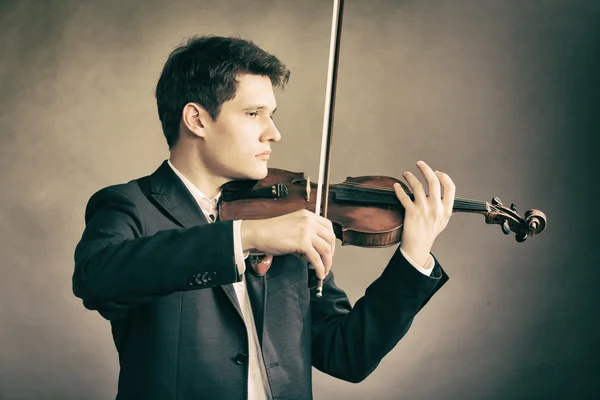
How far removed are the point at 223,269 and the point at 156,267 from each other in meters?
0.13

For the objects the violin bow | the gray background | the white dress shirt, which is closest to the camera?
the violin bow

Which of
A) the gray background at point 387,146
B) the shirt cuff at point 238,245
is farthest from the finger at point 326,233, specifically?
the gray background at point 387,146

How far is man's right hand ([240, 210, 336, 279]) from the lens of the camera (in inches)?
54.9

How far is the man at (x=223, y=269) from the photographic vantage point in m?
1.42

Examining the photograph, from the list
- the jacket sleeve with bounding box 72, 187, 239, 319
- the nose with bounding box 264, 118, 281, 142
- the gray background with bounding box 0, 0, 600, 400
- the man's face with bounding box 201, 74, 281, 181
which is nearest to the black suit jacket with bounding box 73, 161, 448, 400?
the jacket sleeve with bounding box 72, 187, 239, 319

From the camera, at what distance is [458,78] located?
3.04m

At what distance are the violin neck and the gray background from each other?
1.16 metres

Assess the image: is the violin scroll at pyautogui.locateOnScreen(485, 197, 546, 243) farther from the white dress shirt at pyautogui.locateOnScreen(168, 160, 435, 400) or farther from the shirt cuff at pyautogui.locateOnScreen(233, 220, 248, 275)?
the shirt cuff at pyautogui.locateOnScreen(233, 220, 248, 275)

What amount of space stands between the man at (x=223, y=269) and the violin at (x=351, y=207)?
0.12 feet

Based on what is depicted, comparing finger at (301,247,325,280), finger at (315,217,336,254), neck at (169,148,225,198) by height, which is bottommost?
finger at (301,247,325,280)

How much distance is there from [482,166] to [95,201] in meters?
1.79

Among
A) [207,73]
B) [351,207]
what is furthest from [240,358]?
[207,73]

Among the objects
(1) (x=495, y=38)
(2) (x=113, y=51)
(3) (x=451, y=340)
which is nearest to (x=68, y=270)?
(2) (x=113, y=51)

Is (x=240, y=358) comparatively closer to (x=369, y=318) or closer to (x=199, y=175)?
(x=369, y=318)
